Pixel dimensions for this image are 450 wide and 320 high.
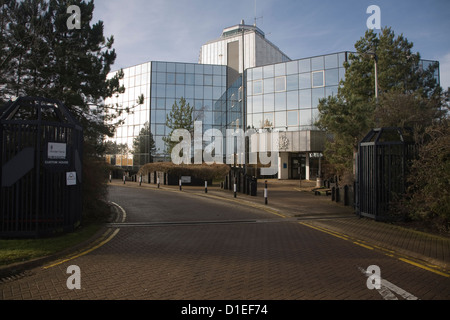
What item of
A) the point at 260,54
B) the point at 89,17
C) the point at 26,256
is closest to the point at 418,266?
the point at 26,256

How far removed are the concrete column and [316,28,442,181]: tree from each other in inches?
534

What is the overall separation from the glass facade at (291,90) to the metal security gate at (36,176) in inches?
1201

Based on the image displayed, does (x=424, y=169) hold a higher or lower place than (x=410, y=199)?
higher

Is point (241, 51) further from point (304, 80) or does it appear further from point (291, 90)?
point (304, 80)

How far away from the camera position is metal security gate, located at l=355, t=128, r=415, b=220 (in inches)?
390

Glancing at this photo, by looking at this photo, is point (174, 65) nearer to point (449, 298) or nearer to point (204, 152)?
point (204, 152)

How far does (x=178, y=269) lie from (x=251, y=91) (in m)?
35.9

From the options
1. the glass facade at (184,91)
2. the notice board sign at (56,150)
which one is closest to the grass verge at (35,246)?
the notice board sign at (56,150)

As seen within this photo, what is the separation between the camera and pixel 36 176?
7281 mm

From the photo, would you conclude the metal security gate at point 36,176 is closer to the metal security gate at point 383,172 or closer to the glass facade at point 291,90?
the metal security gate at point 383,172

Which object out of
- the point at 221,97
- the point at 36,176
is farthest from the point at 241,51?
the point at 36,176

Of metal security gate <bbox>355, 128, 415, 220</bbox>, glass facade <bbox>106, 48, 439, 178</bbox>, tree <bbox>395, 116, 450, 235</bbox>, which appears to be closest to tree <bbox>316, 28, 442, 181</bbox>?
metal security gate <bbox>355, 128, 415, 220</bbox>

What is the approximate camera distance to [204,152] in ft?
130

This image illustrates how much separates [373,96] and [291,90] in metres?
18.5
